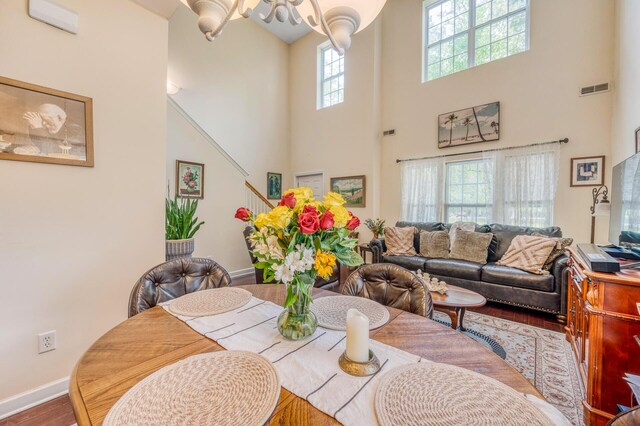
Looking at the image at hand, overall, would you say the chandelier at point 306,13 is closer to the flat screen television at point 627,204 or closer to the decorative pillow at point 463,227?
the flat screen television at point 627,204

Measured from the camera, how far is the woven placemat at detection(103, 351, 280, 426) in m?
0.62

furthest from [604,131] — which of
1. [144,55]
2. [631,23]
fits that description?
[144,55]

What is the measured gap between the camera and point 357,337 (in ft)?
2.59

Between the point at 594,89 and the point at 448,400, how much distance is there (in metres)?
4.68

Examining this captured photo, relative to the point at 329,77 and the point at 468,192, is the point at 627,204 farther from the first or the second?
the point at 329,77

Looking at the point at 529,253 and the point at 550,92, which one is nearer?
the point at 529,253

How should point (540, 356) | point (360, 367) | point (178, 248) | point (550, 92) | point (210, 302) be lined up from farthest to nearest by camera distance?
point (550, 92) < point (178, 248) < point (540, 356) < point (210, 302) < point (360, 367)

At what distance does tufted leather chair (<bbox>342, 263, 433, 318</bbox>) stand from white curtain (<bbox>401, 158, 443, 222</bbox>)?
362cm

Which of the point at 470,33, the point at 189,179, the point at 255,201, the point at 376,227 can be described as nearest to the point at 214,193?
the point at 189,179

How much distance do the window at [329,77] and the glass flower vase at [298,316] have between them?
5.47 meters

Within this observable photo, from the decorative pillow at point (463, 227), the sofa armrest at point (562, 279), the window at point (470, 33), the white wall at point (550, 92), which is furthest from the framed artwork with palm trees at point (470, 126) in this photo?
the sofa armrest at point (562, 279)

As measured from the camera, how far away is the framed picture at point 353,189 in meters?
5.32

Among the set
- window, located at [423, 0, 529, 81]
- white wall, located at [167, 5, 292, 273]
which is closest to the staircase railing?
white wall, located at [167, 5, 292, 273]

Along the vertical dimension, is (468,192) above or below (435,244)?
above
